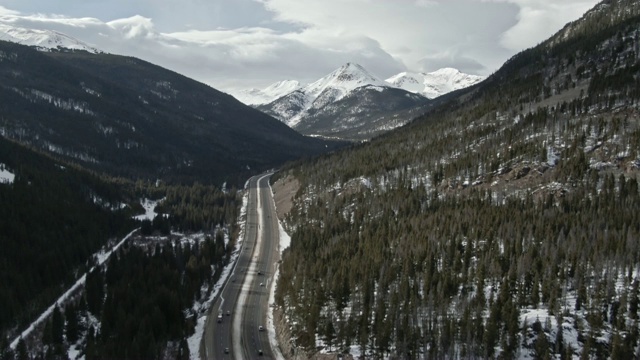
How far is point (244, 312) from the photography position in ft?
402

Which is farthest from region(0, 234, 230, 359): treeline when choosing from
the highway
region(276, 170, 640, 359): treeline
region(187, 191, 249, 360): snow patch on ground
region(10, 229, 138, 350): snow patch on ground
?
region(276, 170, 640, 359): treeline

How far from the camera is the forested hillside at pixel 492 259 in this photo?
288ft

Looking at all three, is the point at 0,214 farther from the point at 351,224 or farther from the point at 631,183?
the point at 631,183

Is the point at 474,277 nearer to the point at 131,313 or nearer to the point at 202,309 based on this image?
the point at 202,309

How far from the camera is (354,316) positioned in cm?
10081

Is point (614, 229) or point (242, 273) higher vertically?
point (614, 229)

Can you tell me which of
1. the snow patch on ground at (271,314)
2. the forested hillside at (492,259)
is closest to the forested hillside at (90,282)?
the snow patch on ground at (271,314)

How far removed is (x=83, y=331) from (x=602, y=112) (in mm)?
177004

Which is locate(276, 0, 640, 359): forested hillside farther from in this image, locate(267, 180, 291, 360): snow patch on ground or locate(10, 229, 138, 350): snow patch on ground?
locate(10, 229, 138, 350): snow patch on ground

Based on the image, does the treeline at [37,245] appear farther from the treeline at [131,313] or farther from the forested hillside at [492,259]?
the forested hillside at [492,259]

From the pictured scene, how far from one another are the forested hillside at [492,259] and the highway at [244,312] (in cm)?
662

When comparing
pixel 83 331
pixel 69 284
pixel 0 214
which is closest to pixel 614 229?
pixel 83 331

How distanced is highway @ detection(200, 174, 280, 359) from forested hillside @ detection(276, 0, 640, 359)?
662 cm

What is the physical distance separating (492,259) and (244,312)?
54.9m
